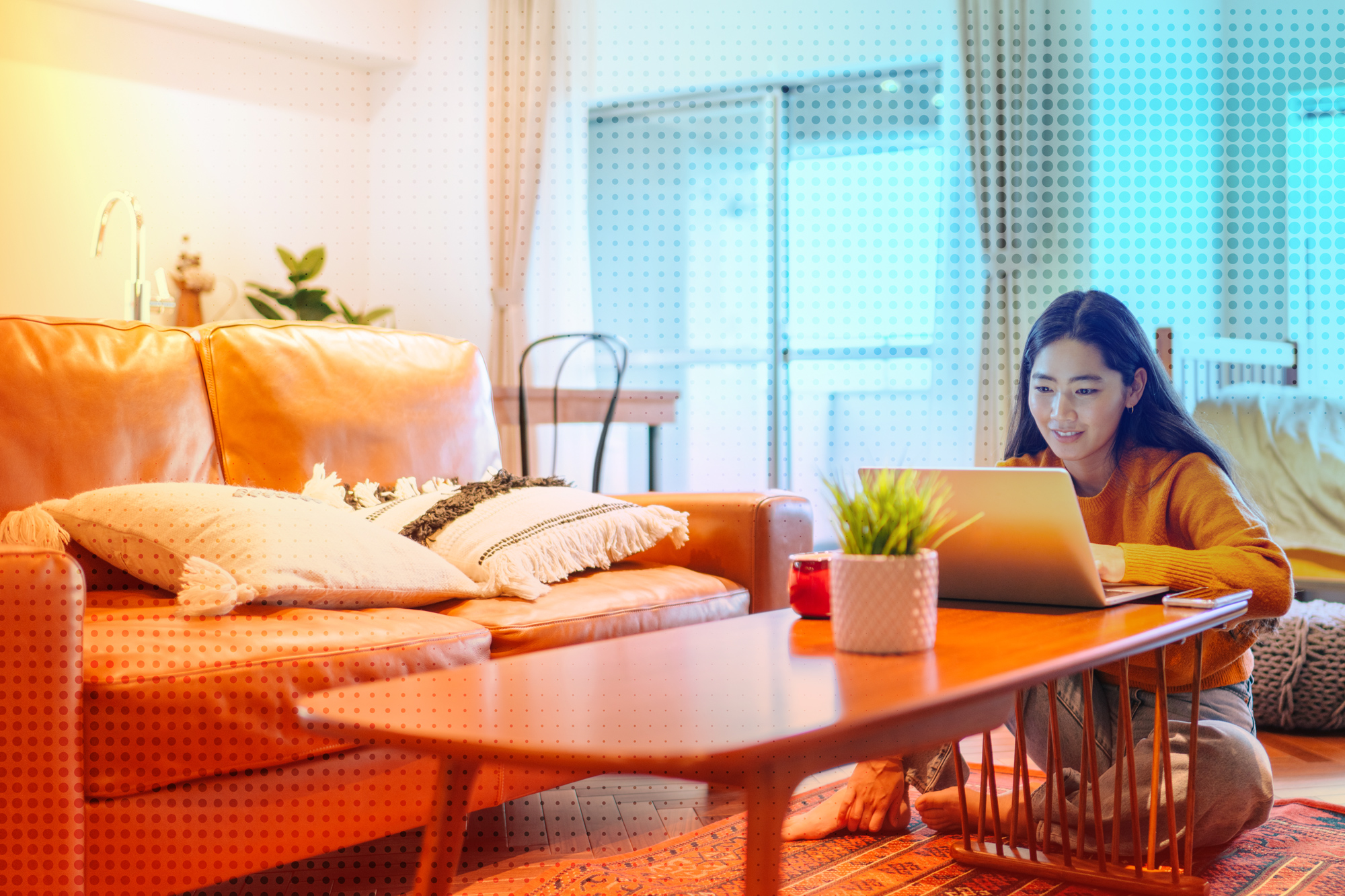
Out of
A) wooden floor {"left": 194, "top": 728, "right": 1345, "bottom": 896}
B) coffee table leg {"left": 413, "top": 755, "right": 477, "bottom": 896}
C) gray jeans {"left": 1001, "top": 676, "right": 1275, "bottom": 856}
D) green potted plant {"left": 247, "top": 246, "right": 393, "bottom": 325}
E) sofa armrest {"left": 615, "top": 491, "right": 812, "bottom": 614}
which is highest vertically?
green potted plant {"left": 247, "top": 246, "right": 393, "bottom": 325}

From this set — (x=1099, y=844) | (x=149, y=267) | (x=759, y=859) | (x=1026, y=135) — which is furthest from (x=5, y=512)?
(x=1026, y=135)

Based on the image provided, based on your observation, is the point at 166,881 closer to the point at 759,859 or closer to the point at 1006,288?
the point at 759,859

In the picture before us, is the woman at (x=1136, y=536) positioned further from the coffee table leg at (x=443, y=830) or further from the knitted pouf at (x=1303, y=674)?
the knitted pouf at (x=1303, y=674)

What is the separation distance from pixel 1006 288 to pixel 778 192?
0.95 metres

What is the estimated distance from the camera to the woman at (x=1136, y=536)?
4.76 ft

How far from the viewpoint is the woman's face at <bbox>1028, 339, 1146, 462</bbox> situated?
5.18ft

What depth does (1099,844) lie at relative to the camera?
55.8 inches

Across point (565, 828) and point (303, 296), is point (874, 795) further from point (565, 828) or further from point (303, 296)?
point (303, 296)

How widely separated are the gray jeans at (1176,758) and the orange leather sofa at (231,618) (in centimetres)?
64

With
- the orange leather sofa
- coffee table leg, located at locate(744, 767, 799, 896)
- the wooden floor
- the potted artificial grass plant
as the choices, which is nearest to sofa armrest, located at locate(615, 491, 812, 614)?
the orange leather sofa

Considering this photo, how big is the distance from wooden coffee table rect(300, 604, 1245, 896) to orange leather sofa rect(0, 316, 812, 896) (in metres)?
0.04

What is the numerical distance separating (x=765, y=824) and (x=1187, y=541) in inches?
42.3
